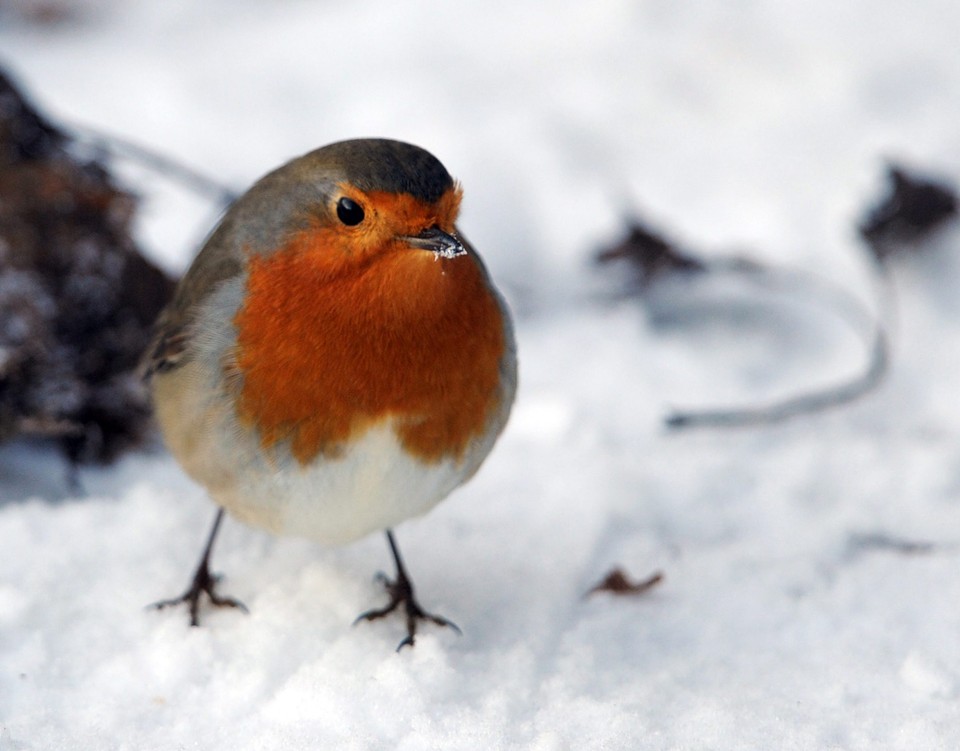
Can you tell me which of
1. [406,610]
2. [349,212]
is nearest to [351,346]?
→ [349,212]

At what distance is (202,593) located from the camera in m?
2.92

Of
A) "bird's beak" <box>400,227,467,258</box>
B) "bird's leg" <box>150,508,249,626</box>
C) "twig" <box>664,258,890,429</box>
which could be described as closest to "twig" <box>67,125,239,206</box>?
"bird's leg" <box>150,508,249,626</box>

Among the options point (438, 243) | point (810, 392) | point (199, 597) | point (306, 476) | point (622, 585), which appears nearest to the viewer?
point (438, 243)

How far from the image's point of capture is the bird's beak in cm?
237

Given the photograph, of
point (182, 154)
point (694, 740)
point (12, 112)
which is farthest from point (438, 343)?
point (182, 154)

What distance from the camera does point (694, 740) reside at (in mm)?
2475

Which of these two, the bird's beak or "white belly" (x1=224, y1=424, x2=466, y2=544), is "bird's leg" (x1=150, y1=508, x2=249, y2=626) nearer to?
"white belly" (x1=224, y1=424, x2=466, y2=544)

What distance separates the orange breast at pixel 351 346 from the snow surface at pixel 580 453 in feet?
1.86

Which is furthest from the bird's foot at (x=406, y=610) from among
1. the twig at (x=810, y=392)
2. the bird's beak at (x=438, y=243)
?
the twig at (x=810, y=392)

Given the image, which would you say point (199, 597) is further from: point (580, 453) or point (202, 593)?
point (580, 453)

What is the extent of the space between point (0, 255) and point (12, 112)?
24.4 inches

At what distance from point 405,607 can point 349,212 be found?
1.04 meters

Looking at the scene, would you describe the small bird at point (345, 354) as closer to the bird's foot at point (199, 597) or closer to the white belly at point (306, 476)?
the white belly at point (306, 476)

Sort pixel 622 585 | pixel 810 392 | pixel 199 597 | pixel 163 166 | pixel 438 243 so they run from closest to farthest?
pixel 438 243
pixel 199 597
pixel 622 585
pixel 810 392
pixel 163 166
